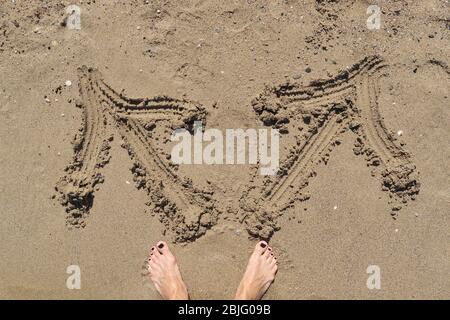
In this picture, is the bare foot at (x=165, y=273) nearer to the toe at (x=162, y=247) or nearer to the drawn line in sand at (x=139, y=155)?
the toe at (x=162, y=247)

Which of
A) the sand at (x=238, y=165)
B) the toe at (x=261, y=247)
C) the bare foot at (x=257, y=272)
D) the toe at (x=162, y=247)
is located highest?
the sand at (x=238, y=165)

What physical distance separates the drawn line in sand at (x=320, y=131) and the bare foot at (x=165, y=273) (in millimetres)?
688

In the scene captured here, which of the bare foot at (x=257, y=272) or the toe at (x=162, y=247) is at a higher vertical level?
the toe at (x=162, y=247)

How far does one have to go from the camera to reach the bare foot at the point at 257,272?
381cm

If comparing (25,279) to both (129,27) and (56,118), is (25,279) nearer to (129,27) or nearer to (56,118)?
(56,118)

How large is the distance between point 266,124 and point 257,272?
1.18 meters

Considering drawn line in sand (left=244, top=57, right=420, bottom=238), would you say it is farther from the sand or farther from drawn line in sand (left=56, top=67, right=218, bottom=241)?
drawn line in sand (left=56, top=67, right=218, bottom=241)

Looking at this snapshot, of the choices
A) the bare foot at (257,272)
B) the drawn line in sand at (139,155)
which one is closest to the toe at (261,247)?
the bare foot at (257,272)

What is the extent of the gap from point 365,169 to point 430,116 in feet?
2.21

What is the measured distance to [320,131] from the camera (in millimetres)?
3854

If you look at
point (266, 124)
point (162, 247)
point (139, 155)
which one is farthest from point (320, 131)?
point (162, 247)

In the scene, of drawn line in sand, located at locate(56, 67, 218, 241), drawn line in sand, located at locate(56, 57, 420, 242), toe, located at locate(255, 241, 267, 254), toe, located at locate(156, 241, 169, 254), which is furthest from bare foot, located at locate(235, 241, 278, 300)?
toe, located at locate(156, 241, 169, 254)

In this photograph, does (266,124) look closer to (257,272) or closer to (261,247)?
(261,247)

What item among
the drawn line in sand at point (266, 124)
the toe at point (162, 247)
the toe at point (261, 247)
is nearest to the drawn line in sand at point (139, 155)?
the drawn line in sand at point (266, 124)
